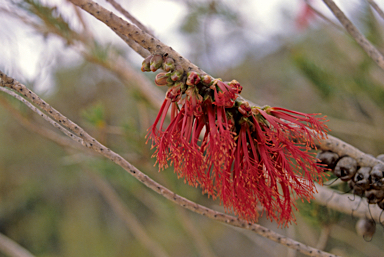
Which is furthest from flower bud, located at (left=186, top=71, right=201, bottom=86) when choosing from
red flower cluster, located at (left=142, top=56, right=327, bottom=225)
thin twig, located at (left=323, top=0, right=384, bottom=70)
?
thin twig, located at (left=323, top=0, right=384, bottom=70)

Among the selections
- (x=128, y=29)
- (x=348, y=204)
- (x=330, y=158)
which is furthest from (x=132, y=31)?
(x=348, y=204)

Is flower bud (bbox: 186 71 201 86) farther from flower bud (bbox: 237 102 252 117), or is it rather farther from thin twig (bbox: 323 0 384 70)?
thin twig (bbox: 323 0 384 70)

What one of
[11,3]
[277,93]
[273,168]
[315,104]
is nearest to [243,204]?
[273,168]

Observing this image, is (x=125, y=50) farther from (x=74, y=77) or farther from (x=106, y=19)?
(x=74, y=77)

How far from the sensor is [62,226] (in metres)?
2.34

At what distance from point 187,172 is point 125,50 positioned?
680 millimetres

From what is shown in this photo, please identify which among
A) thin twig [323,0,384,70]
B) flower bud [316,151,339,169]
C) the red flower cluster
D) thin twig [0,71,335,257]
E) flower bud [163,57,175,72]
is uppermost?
thin twig [323,0,384,70]

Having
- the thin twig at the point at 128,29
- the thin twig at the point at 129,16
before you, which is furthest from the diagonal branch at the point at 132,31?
the thin twig at the point at 129,16

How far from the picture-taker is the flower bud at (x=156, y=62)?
0.22 m

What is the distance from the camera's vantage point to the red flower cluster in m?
0.24

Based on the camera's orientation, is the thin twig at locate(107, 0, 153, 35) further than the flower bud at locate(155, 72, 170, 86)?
Yes

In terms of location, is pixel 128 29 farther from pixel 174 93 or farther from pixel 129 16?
pixel 129 16

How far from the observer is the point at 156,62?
224 mm

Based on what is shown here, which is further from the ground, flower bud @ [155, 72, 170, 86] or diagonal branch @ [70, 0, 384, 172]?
diagonal branch @ [70, 0, 384, 172]
